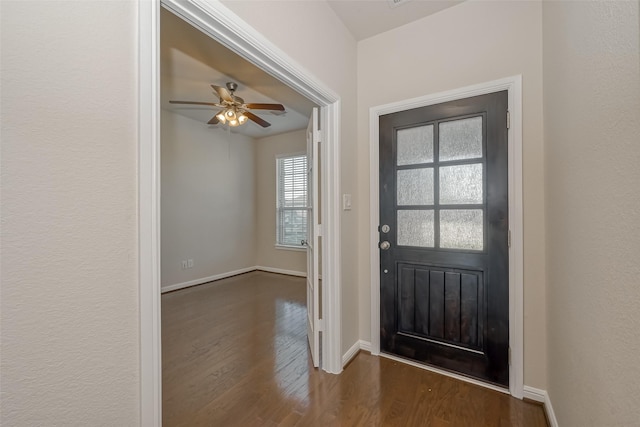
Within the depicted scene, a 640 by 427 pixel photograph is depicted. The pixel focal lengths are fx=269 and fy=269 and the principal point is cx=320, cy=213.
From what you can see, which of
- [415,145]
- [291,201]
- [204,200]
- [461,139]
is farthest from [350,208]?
[204,200]

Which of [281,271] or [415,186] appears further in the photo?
[281,271]

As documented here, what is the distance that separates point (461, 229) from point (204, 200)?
4.08 m

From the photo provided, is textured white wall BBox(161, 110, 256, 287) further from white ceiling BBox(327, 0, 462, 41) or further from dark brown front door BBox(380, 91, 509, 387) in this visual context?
dark brown front door BBox(380, 91, 509, 387)

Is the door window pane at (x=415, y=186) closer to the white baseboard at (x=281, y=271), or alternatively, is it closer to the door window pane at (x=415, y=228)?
the door window pane at (x=415, y=228)

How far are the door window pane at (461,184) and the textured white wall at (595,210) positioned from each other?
0.44m

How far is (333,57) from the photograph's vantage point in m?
2.04

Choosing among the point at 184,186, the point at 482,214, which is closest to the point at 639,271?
the point at 482,214

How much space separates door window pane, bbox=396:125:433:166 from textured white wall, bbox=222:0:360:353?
386 millimetres

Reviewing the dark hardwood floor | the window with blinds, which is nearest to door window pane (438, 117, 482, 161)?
the dark hardwood floor

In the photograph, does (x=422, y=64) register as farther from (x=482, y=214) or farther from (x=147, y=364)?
(x=147, y=364)

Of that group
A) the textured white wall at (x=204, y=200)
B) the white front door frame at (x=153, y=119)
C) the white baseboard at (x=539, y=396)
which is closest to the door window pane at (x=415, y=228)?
the white baseboard at (x=539, y=396)

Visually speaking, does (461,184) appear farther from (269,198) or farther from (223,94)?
(269,198)

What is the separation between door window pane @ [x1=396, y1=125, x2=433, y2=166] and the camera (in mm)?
2068

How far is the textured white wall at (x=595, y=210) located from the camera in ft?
2.40
